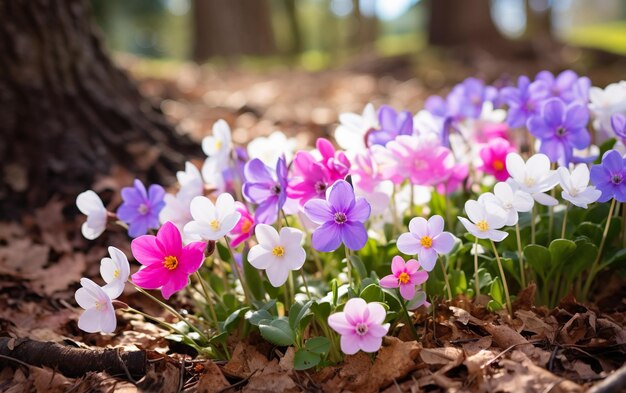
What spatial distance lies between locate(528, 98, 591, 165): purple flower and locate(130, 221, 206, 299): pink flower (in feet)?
3.78

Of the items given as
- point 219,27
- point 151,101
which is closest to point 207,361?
point 151,101

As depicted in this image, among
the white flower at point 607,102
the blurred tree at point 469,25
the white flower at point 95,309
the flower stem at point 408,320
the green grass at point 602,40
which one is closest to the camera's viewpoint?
the white flower at point 95,309

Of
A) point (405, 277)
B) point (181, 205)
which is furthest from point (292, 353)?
point (181, 205)

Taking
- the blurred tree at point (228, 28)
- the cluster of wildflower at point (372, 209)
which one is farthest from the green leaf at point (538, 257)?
the blurred tree at point (228, 28)

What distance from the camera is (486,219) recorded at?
68.2 inches

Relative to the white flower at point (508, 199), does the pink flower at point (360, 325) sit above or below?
below

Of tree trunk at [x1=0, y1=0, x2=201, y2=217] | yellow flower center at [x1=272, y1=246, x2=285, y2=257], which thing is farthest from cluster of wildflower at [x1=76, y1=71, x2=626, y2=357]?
tree trunk at [x1=0, y1=0, x2=201, y2=217]

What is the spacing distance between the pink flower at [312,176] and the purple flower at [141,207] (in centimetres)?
53

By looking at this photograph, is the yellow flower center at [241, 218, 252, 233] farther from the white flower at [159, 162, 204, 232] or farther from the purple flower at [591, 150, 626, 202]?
the purple flower at [591, 150, 626, 202]

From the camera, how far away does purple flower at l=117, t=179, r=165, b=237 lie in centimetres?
219

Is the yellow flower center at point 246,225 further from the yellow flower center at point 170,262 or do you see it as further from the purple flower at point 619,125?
the purple flower at point 619,125

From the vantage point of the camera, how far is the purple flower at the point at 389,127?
215 cm

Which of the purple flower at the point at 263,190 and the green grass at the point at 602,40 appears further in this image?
the green grass at the point at 602,40

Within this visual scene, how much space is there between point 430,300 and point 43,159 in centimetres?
221
